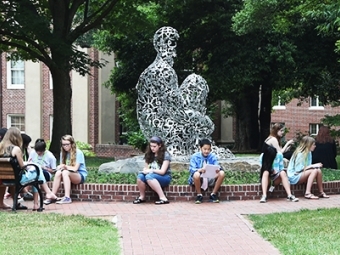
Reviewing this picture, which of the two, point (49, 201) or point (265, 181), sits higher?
point (265, 181)

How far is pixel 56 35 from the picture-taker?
24.0 metres

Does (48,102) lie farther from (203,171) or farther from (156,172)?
(203,171)

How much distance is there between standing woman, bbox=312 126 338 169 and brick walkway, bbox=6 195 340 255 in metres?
2.94

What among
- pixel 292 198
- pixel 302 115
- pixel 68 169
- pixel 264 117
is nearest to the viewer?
pixel 68 169

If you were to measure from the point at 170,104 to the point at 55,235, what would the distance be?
7678mm

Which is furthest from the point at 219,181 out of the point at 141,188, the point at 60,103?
the point at 60,103

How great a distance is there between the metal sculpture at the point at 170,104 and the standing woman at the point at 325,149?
249cm

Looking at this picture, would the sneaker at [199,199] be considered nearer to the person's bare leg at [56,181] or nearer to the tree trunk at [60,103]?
the person's bare leg at [56,181]

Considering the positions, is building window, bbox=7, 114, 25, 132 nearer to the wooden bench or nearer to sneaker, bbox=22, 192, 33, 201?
sneaker, bbox=22, 192, 33, 201

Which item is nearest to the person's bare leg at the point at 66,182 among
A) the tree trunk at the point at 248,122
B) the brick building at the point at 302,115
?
the tree trunk at the point at 248,122

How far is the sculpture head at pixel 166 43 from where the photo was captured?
54.8 ft

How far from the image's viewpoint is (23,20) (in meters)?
23.1

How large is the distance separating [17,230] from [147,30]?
65.8 ft

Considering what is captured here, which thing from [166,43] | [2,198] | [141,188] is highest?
[166,43]
